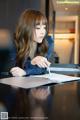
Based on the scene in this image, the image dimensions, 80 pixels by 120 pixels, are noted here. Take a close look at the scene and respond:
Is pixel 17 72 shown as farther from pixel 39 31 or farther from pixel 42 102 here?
pixel 42 102

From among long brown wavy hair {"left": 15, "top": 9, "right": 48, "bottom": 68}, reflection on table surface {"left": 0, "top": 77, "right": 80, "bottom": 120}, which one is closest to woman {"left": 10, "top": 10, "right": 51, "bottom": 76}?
long brown wavy hair {"left": 15, "top": 9, "right": 48, "bottom": 68}

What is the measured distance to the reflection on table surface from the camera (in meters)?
0.51

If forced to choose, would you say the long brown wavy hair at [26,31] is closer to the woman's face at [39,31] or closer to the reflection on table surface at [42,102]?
the woman's face at [39,31]

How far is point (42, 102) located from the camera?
619 millimetres

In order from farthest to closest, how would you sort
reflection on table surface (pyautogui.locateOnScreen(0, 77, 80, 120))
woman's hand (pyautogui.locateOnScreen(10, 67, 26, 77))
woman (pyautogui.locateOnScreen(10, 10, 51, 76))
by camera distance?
woman (pyautogui.locateOnScreen(10, 10, 51, 76))
woman's hand (pyautogui.locateOnScreen(10, 67, 26, 77))
reflection on table surface (pyautogui.locateOnScreen(0, 77, 80, 120))

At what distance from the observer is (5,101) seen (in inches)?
24.6

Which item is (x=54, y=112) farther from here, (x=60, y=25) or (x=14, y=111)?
(x=60, y=25)

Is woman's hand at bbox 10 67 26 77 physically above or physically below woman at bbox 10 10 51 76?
below

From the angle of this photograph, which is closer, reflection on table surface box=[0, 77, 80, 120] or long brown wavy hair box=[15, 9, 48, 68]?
reflection on table surface box=[0, 77, 80, 120]

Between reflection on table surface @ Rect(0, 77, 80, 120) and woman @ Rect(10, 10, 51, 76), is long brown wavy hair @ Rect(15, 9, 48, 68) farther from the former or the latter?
reflection on table surface @ Rect(0, 77, 80, 120)

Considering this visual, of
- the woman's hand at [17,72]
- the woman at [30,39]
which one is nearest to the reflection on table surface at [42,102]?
the woman's hand at [17,72]

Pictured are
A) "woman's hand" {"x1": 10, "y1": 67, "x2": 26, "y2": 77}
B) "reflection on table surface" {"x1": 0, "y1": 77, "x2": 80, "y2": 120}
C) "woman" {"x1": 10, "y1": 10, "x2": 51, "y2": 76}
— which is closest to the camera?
"reflection on table surface" {"x1": 0, "y1": 77, "x2": 80, "y2": 120}

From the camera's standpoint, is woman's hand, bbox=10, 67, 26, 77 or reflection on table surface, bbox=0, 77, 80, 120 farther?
woman's hand, bbox=10, 67, 26, 77

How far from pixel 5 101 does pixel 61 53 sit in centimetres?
258
